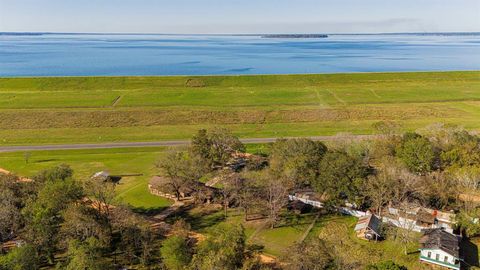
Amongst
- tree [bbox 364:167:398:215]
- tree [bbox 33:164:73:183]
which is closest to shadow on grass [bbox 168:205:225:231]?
tree [bbox 33:164:73:183]

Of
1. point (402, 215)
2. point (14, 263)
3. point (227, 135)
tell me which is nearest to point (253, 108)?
point (227, 135)

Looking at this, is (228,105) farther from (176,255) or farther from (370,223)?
(176,255)

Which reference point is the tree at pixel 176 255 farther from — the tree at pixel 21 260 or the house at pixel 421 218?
the house at pixel 421 218

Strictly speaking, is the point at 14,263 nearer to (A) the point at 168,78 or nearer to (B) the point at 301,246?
(B) the point at 301,246

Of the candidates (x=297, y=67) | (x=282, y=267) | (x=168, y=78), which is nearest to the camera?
(x=282, y=267)

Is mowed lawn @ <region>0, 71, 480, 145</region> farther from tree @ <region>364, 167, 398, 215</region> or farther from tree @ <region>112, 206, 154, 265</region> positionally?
tree @ <region>112, 206, 154, 265</region>

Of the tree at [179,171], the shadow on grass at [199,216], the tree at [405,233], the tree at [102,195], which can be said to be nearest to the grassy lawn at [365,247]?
the tree at [405,233]
